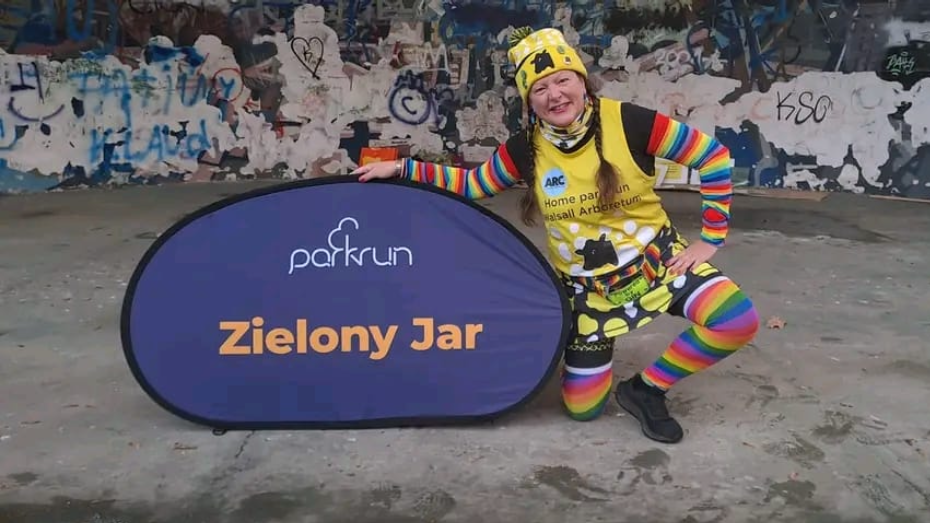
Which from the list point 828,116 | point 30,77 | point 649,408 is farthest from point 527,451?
point 30,77

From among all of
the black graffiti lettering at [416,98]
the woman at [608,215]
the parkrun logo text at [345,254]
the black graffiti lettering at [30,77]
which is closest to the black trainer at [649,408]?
the woman at [608,215]

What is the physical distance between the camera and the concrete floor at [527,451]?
106 inches

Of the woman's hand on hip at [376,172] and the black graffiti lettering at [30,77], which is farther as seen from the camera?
the black graffiti lettering at [30,77]

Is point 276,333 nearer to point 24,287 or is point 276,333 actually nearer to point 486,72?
point 24,287

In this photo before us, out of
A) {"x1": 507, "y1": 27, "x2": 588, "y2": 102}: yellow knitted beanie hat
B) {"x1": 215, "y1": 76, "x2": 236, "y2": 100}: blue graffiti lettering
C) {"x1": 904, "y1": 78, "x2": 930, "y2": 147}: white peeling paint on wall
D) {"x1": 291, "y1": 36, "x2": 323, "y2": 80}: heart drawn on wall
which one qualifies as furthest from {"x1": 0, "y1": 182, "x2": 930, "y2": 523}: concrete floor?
{"x1": 291, "y1": 36, "x2": 323, "y2": 80}: heart drawn on wall

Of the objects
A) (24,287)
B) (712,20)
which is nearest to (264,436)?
(24,287)

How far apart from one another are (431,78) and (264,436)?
6.26m

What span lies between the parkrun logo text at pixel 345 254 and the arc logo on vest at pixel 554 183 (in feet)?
1.75

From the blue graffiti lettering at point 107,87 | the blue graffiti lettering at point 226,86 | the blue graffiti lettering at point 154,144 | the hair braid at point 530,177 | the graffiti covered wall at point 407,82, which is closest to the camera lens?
the hair braid at point 530,177

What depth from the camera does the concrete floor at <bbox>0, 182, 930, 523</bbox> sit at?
106 inches

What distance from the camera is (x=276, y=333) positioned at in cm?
305

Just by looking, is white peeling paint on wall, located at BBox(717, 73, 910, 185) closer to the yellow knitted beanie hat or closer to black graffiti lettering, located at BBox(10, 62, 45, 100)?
the yellow knitted beanie hat

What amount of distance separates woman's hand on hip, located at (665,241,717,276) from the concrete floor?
0.61 meters

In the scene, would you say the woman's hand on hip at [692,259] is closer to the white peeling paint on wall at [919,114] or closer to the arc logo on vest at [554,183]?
the arc logo on vest at [554,183]
